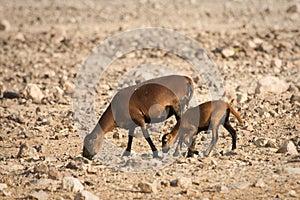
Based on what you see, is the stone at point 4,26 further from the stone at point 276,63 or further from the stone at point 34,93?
the stone at point 276,63

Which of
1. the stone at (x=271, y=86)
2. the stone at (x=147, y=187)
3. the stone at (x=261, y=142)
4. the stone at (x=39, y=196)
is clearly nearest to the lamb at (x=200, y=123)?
the stone at (x=261, y=142)

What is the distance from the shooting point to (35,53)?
20.7 m

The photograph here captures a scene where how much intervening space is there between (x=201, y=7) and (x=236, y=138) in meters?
19.2

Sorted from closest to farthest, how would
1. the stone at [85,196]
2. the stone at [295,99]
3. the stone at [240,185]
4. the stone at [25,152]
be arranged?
the stone at [85,196], the stone at [240,185], the stone at [25,152], the stone at [295,99]

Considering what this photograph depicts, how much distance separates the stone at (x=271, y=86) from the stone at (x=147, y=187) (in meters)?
6.04

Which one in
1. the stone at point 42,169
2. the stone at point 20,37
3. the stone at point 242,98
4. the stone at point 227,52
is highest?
the stone at point 20,37

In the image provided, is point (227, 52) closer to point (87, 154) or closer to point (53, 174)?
point (87, 154)

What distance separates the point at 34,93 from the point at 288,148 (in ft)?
22.7

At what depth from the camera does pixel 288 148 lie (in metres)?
9.18

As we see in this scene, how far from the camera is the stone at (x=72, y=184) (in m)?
8.16

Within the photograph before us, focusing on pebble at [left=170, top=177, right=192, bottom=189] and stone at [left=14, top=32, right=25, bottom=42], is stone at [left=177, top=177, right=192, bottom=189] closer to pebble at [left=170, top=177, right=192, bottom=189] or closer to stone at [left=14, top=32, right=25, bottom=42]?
pebble at [left=170, top=177, right=192, bottom=189]

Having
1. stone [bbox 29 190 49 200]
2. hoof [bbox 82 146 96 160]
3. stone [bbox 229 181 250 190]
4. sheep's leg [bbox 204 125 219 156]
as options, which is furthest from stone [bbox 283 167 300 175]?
stone [bbox 29 190 49 200]

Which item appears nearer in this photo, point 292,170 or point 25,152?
point 292,170

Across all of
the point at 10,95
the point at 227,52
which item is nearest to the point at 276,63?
the point at 227,52
